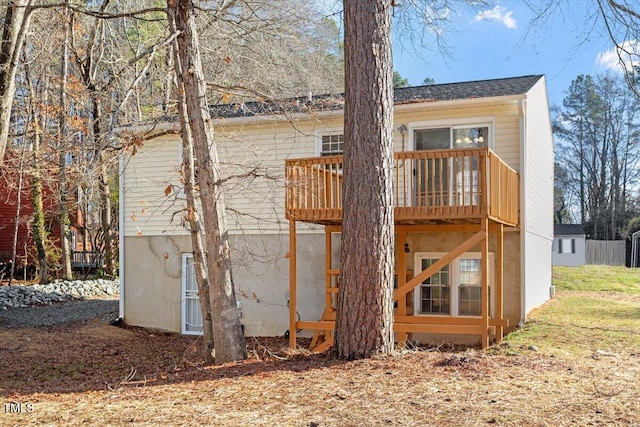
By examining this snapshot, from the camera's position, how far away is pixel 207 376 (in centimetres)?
681

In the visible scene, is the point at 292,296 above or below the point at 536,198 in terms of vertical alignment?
below

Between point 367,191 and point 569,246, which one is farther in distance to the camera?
point 569,246

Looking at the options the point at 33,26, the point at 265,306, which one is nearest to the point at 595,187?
the point at 265,306

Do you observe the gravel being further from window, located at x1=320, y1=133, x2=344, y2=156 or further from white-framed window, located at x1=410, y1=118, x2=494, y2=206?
white-framed window, located at x1=410, y1=118, x2=494, y2=206

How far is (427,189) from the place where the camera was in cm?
984

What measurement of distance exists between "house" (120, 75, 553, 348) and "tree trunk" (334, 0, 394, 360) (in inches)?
111

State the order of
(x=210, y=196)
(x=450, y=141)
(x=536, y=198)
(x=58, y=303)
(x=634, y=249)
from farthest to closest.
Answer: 1. (x=634, y=249)
2. (x=58, y=303)
3. (x=536, y=198)
4. (x=450, y=141)
5. (x=210, y=196)

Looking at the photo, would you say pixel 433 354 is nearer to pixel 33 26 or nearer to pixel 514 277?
pixel 514 277

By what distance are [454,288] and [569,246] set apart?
80.3 feet

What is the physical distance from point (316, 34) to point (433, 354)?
10.5 m

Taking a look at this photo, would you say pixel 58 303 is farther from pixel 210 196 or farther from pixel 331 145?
pixel 210 196

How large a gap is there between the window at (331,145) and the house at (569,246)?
24422 millimetres

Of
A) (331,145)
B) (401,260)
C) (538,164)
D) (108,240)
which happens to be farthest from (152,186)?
(538,164)

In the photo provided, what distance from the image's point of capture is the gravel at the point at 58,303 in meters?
15.3
